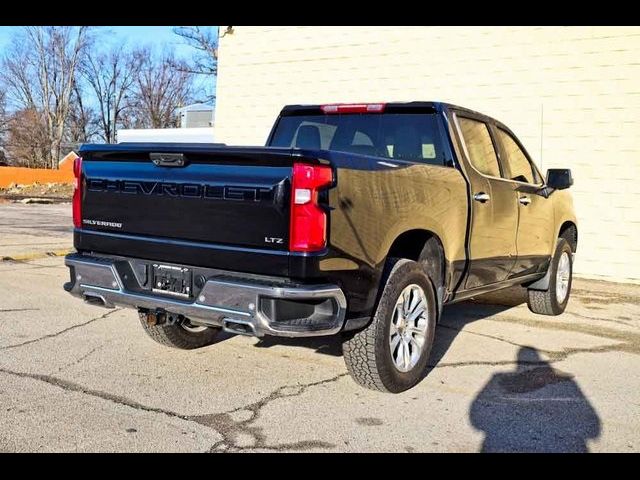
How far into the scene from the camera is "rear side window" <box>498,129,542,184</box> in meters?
6.23

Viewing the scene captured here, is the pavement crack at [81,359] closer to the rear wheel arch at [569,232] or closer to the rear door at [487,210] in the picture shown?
the rear door at [487,210]

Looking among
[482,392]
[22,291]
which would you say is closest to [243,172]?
[482,392]

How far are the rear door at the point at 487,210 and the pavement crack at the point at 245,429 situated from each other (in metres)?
1.89

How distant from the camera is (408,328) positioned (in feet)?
14.9

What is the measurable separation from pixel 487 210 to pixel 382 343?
1794mm

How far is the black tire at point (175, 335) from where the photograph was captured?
5227 mm

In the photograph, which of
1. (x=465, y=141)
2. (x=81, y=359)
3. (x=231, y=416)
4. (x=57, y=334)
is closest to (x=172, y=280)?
(x=231, y=416)

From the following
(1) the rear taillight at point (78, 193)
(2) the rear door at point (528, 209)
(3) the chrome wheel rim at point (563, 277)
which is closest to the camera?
(1) the rear taillight at point (78, 193)

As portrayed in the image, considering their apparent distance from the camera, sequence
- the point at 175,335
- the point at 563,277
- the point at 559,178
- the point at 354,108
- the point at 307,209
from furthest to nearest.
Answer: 1. the point at 563,277
2. the point at 559,178
3. the point at 354,108
4. the point at 175,335
5. the point at 307,209

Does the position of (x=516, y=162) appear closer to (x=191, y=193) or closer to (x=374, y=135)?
(x=374, y=135)

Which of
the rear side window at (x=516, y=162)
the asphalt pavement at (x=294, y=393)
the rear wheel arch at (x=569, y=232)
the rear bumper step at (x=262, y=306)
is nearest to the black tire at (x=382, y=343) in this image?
the asphalt pavement at (x=294, y=393)

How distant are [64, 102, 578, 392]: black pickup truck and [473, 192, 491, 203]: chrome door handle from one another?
11 millimetres

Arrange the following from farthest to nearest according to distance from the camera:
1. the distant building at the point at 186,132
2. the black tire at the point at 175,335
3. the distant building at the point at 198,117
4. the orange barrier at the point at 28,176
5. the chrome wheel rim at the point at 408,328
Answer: the orange barrier at the point at 28,176, the distant building at the point at 198,117, the distant building at the point at 186,132, the black tire at the point at 175,335, the chrome wheel rim at the point at 408,328
